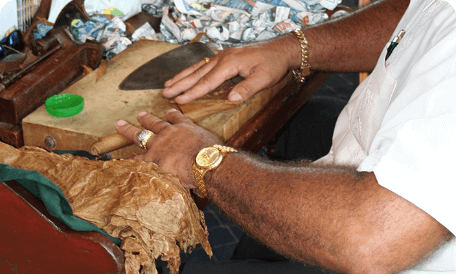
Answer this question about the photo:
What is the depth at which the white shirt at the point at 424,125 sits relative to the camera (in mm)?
753

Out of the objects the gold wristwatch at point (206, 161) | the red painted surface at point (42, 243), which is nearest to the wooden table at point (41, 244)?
the red painted surface at point (42, 243)

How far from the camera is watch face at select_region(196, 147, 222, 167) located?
1032mm

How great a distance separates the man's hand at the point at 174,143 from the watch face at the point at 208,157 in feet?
0.09

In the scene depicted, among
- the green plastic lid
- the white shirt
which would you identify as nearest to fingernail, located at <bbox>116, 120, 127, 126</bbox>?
the green plastic lid

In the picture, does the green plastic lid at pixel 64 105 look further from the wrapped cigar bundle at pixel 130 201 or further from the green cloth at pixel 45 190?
the green cloth at pixel 45 190

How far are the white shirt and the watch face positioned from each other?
12.6 inches

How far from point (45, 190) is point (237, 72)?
757mm

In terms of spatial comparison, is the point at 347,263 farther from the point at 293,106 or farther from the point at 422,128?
the point at 293,106

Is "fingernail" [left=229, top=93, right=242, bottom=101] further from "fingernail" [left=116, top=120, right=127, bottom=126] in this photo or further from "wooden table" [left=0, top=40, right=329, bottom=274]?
"wooden table" [left=0, top=40, right=329, bottom=274]

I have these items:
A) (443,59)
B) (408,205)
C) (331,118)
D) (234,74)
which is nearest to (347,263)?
(408,205)

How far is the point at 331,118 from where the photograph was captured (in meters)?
1.89

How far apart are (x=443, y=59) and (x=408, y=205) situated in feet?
0.90

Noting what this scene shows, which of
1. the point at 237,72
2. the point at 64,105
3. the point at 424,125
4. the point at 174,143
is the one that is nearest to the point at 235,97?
the point at 237,72

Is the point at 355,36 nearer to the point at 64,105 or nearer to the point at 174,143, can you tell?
the point at 174,143
